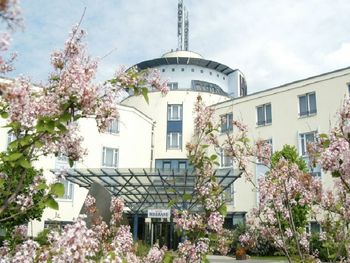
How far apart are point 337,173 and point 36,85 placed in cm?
283

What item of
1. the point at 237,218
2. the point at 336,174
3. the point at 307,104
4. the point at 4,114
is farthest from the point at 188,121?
the point at 4,114

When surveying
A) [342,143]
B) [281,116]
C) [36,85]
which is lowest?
[342,143]

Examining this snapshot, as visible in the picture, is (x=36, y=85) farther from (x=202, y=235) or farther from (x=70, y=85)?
(x=202, y=235)

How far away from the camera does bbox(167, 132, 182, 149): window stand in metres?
45.3

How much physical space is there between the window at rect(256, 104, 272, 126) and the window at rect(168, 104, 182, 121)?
32.1 feet


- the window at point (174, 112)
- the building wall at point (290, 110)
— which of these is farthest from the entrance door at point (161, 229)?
the window at point (174, 112)

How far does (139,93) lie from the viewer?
3596 millimetres

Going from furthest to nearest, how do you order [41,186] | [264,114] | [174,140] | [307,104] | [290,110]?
[174,140]
[264,114]
[290,110]
[307,104]
[41,186]

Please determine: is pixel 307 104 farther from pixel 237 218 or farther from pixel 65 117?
pixel 65 117

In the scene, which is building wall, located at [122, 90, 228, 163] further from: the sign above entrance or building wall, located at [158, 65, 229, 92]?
the sign above entrance

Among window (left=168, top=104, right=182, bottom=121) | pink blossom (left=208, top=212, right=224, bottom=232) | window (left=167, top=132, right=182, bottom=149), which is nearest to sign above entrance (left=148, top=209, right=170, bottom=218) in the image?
pink blossom (left=208, top=212, right=224, bottom=232)

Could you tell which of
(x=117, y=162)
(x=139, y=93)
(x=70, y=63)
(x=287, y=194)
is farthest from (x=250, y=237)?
(x=117, y=162)

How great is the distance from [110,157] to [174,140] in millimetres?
8049

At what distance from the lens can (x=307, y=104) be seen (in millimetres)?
35000
